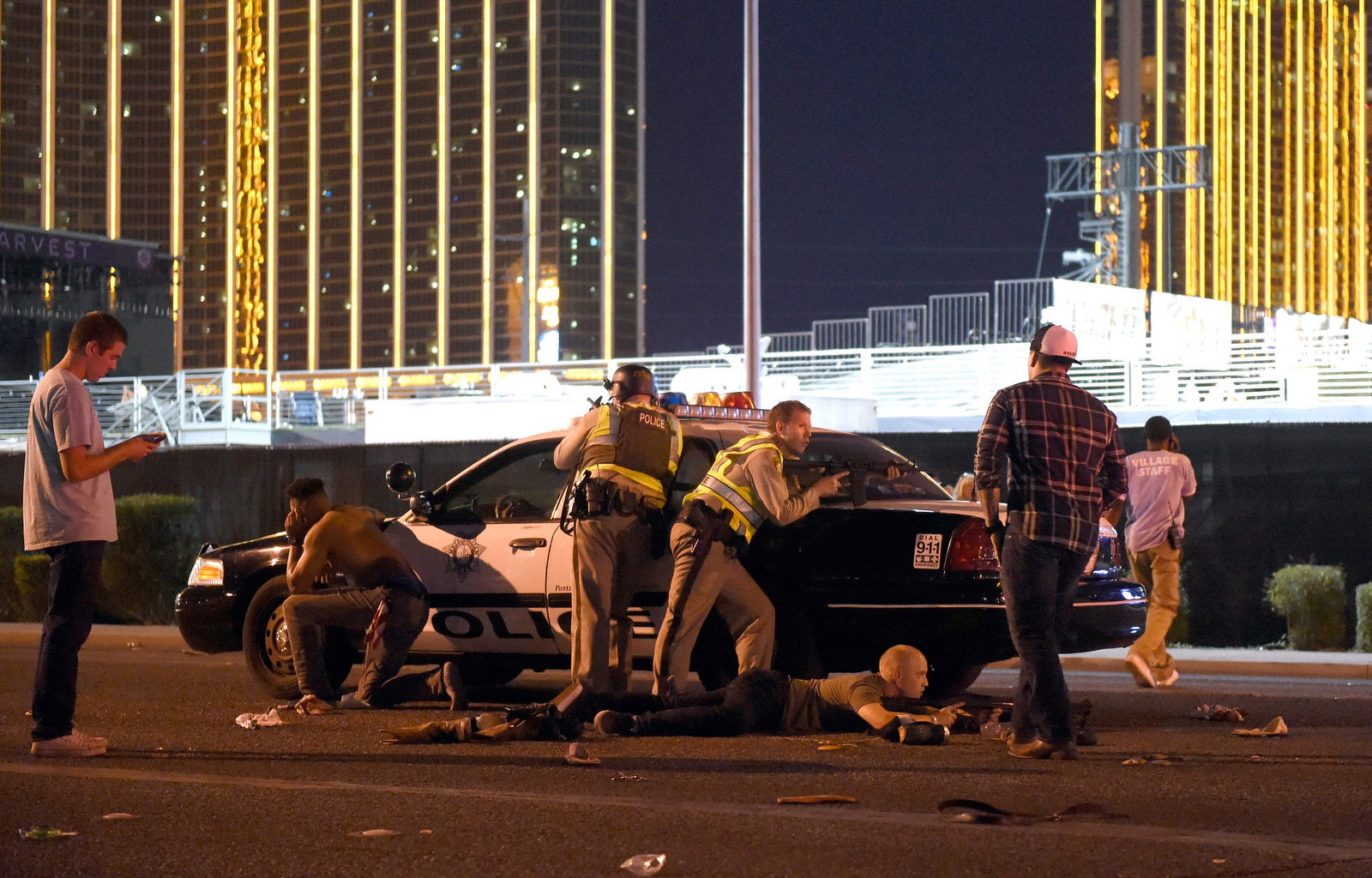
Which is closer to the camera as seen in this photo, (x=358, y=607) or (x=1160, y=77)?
(x=358, y=607)

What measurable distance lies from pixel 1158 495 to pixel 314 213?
17120cm

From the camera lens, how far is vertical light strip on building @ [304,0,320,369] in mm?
167500

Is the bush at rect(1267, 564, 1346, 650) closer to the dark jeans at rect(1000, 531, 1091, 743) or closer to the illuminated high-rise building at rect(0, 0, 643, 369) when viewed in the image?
the dark jeans at rect(1000, 531, 1091, 743)

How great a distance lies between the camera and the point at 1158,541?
37.5 feet

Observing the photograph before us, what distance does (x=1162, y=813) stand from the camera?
238 inches

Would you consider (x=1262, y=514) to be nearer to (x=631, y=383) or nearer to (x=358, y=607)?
(x=631, y=383)

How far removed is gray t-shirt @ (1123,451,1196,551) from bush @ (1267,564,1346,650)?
4.04 meters

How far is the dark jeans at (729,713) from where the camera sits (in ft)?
26.2

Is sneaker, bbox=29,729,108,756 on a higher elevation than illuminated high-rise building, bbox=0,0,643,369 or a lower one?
lower

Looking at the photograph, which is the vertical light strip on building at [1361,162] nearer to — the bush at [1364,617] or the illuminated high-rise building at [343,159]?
the illuminated high-rise building at [343,159]

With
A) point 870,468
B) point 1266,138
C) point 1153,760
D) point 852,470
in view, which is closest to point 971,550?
point 852,470

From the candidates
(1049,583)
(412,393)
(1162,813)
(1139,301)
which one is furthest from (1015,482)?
(1139,301)

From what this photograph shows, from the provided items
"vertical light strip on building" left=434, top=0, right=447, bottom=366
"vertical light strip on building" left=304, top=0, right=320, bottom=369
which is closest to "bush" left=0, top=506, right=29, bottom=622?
"vertical light strip on building" left=434, top=0, right=447, bottom=366

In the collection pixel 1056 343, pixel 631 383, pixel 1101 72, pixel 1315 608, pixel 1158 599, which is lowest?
pixel 1315 608
